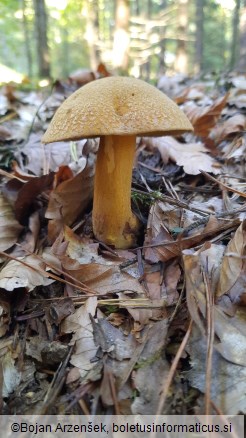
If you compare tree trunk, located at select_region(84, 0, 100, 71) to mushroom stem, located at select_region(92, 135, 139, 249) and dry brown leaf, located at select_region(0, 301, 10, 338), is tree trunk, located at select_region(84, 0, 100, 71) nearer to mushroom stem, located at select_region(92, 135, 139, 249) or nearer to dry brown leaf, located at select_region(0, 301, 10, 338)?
mushroom stem, located at select_region(92, 135, 139, 249)

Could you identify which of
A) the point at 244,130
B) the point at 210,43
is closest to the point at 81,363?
the point at 244,130

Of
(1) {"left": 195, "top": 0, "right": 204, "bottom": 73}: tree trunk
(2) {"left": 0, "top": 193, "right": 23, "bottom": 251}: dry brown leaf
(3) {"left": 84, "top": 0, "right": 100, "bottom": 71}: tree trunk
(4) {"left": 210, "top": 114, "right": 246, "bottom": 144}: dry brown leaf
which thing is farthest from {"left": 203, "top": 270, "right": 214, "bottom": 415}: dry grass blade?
(1) {"left": 195, "top": 0, "right": 204, "bottom": 73}: tree trunk

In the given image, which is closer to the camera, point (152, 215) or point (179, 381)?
point (179, 381)

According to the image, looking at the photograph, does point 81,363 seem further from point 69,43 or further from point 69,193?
point 69,43

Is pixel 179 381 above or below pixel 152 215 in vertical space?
below

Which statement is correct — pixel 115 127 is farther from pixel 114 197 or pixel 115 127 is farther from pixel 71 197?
pixel 71 197

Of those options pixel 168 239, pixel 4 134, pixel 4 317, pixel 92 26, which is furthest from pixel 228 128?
pixel 92 26

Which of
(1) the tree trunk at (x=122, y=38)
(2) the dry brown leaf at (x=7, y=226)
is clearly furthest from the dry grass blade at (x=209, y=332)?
(1) the tree trunk at (x=122, y=38)
